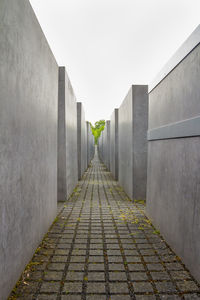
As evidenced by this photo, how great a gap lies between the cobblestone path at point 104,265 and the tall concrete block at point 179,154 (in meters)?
0.26

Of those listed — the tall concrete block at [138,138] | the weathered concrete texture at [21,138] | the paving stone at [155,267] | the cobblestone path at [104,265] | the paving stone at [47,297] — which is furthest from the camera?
the tall concrete block at [138,138]

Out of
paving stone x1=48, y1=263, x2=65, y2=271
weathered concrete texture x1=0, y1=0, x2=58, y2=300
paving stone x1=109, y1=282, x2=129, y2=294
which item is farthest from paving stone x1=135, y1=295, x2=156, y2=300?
weathered concrete texture x1=0, y1=0, x2=58, y2=300

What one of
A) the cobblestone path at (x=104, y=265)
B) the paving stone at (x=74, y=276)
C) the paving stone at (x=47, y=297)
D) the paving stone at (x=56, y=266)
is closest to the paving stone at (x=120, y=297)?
the cobblestone path at (x=104, y=265)

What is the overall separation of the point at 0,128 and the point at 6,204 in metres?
0.75

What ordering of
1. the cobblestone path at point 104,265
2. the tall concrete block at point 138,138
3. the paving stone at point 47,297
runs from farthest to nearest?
the tall concrete block at point 138,138
the cobblestone path at point 104,265
the paving stone at point 47,297

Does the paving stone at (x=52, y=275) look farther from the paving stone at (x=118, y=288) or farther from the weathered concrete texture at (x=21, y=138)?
the paving stone at (x=118, y=288)

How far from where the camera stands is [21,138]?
2.76 m

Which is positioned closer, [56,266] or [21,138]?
[21,138]

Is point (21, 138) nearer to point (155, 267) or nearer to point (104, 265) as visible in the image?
point (104, 265)

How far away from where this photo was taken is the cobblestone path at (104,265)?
252 centimetres

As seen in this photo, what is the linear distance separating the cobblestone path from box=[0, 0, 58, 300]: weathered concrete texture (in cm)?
24

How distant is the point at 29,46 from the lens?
121 inches

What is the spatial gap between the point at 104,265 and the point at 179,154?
1800 mm

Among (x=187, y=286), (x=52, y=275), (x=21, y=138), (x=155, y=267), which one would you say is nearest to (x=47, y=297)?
(x=52, y=275)
